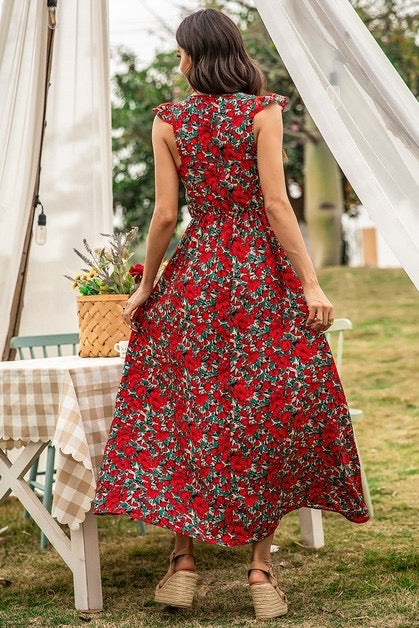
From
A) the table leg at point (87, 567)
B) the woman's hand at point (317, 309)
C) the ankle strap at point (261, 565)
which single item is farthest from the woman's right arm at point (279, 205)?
the table leg at point (87, 567)

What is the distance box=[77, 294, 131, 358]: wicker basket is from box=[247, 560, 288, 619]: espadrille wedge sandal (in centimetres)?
106

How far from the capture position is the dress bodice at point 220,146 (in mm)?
3084

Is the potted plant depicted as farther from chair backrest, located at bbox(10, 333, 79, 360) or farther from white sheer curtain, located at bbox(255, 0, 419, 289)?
white sheer curtain, located at bbox(255, 0, 419, 289)

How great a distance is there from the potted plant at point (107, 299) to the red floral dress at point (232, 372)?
621 mm

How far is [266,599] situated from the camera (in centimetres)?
318

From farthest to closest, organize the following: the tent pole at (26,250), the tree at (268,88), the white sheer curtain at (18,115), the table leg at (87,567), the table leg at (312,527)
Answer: the tree at (268,88) < the tent pole at (26,250) < the white sheer curtain at (18,115) < the table leg at (312,527) < the table leg at (87,567)

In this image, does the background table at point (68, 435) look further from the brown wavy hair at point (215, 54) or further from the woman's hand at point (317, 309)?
the brown wavy hair at point (215, 54)

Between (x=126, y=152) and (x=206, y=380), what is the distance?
13449 millimetres

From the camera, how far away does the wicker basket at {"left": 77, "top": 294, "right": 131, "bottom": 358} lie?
3836 millimetres

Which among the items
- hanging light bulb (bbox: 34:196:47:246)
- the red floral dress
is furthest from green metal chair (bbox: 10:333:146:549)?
the red floral dress

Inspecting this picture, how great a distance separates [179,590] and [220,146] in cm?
142

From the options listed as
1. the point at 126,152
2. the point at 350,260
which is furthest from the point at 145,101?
the point at 350,260

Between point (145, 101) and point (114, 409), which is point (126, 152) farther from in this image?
point (114, 409)

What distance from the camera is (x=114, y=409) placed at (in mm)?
3471
